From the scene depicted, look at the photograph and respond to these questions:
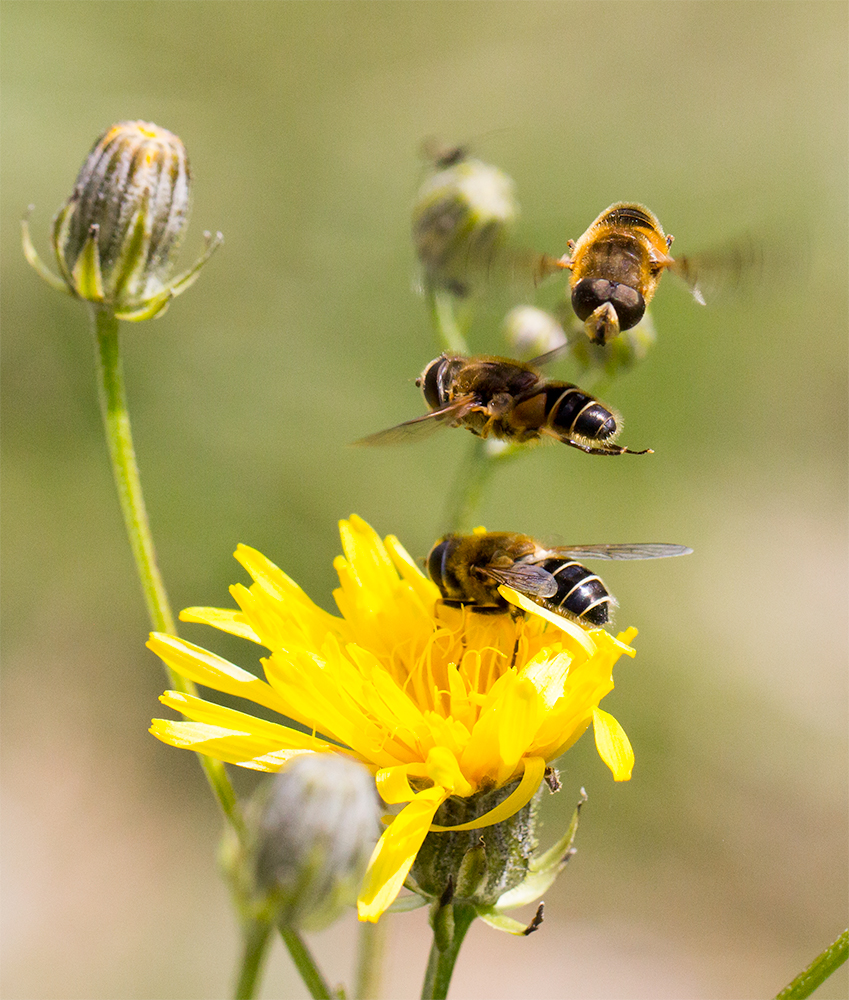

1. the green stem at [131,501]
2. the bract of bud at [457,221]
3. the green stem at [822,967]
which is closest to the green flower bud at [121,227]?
the green stem at [131,501]

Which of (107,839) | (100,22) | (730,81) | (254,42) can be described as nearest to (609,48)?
(730,81)

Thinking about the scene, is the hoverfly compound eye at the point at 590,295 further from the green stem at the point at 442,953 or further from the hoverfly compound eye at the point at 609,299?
the green stem at the point at 442,953

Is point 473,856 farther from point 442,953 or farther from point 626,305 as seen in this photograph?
point 626,305

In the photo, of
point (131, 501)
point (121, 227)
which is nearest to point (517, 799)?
point (131, 501)

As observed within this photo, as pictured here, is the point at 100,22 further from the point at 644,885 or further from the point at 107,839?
the point at 644,885

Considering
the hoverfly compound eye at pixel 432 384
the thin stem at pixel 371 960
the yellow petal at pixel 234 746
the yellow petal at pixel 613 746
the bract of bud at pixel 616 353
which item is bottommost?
the thin stem at pixel 371 960

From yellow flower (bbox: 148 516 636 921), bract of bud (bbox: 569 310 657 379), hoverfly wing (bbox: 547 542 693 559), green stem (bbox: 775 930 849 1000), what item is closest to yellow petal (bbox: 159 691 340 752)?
yellow flower (bbox: 148 516 636 921)
